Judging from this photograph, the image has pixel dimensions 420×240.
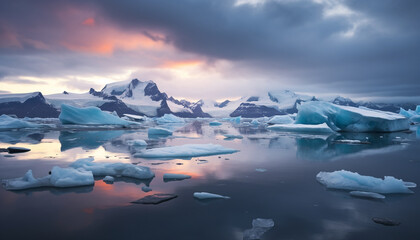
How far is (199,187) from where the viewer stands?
19.8 feet

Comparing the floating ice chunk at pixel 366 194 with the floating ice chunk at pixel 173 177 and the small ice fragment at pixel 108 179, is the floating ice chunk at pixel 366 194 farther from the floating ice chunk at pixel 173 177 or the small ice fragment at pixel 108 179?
the small ice fragment at pixel 108 179

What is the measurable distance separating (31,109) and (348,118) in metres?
95.6

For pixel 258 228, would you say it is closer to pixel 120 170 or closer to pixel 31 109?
pixel 120 170

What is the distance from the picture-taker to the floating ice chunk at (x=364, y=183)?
5.58 meters

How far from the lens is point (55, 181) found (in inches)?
233

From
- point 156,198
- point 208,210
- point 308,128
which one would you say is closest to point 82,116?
point 308,128

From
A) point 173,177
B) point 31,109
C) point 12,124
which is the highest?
point 31,109

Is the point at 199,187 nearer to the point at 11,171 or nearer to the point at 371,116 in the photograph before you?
the point at 11,171

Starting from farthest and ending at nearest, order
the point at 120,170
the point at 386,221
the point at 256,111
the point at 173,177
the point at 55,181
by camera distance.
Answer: the point at 256,111, the point at 120,170, the point at 173,177, the point at 55,181, the point at 386,221

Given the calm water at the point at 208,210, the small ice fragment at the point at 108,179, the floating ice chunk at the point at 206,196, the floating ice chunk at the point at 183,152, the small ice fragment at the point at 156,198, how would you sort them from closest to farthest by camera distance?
the calm water at the point at 208,210, the small ice fragment at the point at 156,198, the floating ice chunk at the point at 206,196, the small ice fragment at the point at 108,179, the floating ice chunk at the point at 183,152

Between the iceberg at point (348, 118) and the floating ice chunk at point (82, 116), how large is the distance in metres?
24.4

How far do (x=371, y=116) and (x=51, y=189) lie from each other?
24615 millimetres

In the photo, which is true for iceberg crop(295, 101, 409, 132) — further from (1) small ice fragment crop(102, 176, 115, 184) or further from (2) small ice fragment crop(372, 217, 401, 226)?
(1) small ice fragment crop(102, 176, 115, 184)

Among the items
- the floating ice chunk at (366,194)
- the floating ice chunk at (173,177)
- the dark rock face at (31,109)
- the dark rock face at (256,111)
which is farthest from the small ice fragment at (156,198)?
the dark rock face at (256,111)
